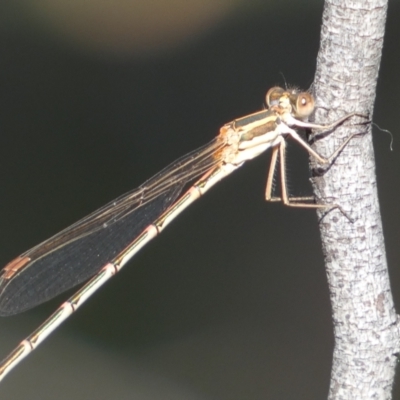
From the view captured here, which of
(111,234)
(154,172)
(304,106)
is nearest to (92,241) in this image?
(111,234)

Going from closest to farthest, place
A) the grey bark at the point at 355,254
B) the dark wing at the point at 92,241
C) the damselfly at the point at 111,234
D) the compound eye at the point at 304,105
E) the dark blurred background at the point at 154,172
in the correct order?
the grey bark at the point at 355,254
the compound eye at the point at 304,105
the damselfly at the point at 111,234
the dark wing at the point at 92,241
the dark blurred background at the point at 154,172

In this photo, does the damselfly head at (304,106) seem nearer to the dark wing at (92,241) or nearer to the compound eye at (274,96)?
the compound eye at (274,96)

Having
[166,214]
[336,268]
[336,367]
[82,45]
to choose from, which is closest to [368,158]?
[336,268]

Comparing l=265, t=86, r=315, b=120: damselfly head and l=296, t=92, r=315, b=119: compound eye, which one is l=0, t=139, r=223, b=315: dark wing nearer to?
l=265, t=86, r=315, b=120: damselfly head

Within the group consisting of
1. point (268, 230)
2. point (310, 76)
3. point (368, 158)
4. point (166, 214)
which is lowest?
point (368, 158)

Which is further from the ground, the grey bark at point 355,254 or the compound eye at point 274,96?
the compound eye at point 274,96

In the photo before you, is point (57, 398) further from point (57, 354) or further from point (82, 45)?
point (82, 45)

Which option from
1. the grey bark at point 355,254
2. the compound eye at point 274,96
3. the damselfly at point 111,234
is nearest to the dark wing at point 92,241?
the damselfly at point 111,234

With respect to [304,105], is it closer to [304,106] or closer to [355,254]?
[304,106]
